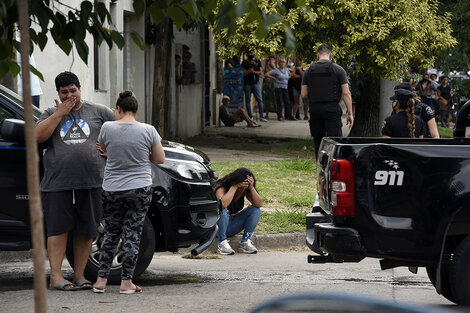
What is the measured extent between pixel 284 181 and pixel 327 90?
2.31 metres

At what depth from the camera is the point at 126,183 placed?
24.0 ft

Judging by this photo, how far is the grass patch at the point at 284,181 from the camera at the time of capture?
12.1 metres

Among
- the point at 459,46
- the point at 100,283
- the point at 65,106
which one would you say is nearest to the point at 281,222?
the point at 100,283

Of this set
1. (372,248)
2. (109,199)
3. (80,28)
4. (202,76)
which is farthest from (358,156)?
(202,76)

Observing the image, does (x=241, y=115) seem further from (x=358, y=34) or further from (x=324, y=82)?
(x=324, y=82)

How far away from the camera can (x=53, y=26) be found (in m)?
4.88

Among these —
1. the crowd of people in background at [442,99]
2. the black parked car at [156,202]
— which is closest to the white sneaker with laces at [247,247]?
the black parked car at [156,202]

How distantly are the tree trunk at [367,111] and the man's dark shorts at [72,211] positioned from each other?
1286 centimetres

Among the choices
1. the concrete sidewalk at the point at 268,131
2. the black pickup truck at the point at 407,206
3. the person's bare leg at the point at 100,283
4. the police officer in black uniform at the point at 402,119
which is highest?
the police officer in black uniform at the point at 402,119

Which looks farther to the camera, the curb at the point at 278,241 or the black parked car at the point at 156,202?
the curb at the point at 278,241

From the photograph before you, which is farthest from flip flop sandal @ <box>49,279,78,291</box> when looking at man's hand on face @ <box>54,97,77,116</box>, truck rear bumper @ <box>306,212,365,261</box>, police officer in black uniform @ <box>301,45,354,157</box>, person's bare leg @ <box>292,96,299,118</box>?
person's bare leg @ <box>292,96,299,118</box>

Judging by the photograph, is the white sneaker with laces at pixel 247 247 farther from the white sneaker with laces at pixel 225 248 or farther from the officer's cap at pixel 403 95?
the officer's cap at pixel 403 95

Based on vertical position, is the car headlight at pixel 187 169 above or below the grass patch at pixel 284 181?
above

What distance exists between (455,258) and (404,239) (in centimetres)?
36
